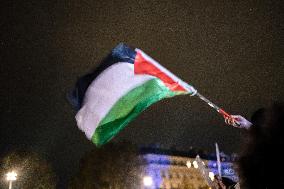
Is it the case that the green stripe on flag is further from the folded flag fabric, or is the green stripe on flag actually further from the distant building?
the distant building

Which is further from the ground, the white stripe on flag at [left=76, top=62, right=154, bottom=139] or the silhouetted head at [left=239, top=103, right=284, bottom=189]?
the silhouetted head at [left=239, top=103, right=284, bottom=189]

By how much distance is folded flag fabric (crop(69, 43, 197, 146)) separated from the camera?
22.0ft

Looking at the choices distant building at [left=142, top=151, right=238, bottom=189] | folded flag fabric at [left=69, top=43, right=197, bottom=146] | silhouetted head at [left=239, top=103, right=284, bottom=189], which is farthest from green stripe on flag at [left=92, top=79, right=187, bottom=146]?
distant building at [left=142, top=151, right=238, bottom=189]

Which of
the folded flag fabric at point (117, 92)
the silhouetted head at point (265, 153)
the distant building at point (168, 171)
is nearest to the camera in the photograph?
the silhouetted head at point (265, 153)

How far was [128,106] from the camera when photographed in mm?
6828

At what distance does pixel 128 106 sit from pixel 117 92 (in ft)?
1.00

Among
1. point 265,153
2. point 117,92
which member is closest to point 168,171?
point 117,92

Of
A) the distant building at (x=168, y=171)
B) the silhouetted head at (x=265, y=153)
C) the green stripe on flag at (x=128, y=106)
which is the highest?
the silhouetted head at (x=265, y=153)

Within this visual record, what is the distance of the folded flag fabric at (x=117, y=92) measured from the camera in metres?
6.70

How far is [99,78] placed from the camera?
7.01m

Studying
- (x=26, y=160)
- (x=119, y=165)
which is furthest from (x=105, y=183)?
(x=26, y=160)

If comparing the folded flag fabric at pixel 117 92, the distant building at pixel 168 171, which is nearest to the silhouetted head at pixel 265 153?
the folded flag fabric at pixel 117 92

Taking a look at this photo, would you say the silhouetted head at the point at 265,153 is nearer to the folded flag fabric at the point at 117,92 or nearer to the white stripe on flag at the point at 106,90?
the folded flag fabric at the point at 117,92

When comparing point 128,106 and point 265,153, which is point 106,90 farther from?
point 265,153
